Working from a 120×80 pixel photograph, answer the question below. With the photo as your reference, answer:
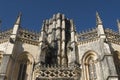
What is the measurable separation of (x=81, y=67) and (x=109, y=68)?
3489 mm

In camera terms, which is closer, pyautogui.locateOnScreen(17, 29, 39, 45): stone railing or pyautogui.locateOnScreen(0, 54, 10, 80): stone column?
pyautogui.locateOnScreen(0, 54, 10, 80): stone column

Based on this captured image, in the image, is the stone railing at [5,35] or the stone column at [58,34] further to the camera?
the stone column at [58,34]

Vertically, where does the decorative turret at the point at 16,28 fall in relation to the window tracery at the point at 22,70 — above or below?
above

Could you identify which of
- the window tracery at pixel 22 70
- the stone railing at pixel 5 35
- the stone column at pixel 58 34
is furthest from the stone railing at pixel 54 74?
the stone railing at pixel 5 35

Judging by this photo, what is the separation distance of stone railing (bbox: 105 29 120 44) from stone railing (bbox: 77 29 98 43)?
5.07 ft

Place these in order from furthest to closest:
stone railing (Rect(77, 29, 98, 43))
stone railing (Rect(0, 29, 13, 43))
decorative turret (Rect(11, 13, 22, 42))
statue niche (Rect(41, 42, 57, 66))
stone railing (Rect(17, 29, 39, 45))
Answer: stone railing (Rect(77, 29, 98, 43)), stone railing (Rect(17, 29, 39, 45)), stone railing (Rect(0, 29, 13, 43)), statue niche (Rect(41, 42, 57, 66)), decorative turret (Rect(11, 13, 22, 42))

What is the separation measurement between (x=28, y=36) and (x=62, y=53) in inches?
190

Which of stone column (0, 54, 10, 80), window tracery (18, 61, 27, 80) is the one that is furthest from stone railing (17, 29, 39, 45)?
stone column (0, 54, 10, 80)

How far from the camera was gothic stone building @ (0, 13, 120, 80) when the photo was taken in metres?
21.5

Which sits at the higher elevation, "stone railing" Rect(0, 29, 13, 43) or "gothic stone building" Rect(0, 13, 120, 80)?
"stone railing" Rect(0, 29, 13, 43)

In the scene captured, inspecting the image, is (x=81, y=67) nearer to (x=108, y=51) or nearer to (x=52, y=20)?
(x=108, y=51)

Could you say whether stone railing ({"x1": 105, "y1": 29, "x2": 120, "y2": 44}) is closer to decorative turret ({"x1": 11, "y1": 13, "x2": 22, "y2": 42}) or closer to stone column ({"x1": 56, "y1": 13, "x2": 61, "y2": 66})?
stone column ({"x1": 56, "y1": 13, "x2": 61, "y2": 66})

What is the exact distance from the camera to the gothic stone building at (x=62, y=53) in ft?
70.4

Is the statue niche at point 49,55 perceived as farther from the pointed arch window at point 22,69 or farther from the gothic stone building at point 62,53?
the pointed arch window at point 22,69
